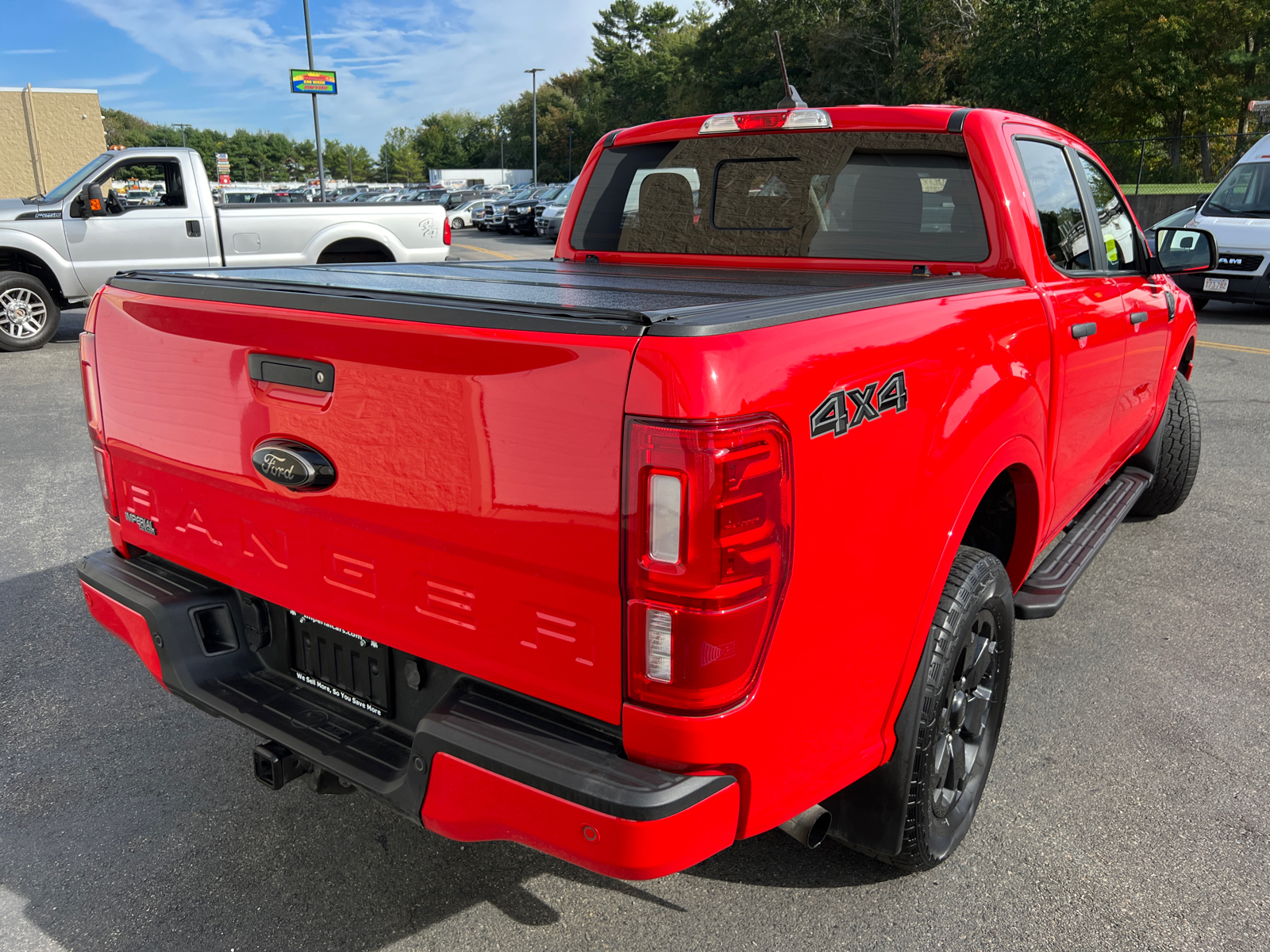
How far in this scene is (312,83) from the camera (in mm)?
25969

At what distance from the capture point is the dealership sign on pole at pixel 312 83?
2583 cm

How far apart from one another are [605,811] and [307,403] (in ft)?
3.50

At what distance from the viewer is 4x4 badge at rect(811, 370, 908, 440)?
1768 millimetres

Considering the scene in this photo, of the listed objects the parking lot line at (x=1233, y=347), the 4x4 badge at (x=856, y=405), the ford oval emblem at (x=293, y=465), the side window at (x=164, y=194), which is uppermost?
the side window at (x=164, y=194)

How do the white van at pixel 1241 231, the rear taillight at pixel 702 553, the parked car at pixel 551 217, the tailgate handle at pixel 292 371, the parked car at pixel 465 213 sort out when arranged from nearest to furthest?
the rear taillight at pixel 702 553 < the tailgate handle at pixel 292 371 < the white van at pixel 1241 231 < the parked car at pixel 551 217 < the parked car at pixel 465 213

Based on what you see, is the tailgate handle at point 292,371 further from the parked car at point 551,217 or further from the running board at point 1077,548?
the parked car at point 551,217

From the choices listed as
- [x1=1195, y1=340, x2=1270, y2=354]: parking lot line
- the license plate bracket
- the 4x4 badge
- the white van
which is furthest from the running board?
the white van

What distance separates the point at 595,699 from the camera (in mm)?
1774

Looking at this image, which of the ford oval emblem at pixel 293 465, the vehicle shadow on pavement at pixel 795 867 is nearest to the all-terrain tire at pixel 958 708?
the vehicle shadow on pavement at pixel 795 867

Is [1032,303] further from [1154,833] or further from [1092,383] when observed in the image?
[1154,833]

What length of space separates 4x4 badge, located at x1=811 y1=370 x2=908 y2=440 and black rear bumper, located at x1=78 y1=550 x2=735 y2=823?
681mm

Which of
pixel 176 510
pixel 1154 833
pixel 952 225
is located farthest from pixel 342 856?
pixel 952 225

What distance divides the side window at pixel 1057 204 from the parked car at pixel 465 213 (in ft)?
126

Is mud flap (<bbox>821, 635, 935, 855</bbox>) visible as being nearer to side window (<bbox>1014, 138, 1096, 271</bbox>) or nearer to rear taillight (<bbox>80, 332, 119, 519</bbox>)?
side window (<bbox>1014, 138, 1096, 271</bbox>)
